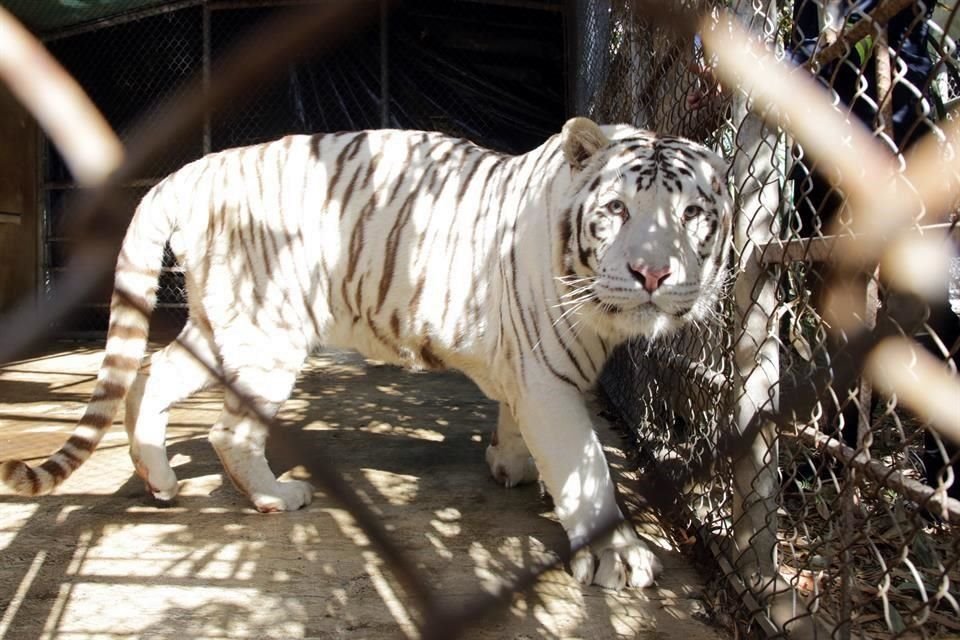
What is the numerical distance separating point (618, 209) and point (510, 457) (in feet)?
3.79

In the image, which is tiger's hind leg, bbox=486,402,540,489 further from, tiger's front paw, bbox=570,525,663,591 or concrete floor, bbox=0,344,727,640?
tiger's front paw, bbox=570,525,663,591

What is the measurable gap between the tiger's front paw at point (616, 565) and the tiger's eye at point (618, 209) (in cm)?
81

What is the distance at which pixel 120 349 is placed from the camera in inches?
93.9

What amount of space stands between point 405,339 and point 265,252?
0.56m

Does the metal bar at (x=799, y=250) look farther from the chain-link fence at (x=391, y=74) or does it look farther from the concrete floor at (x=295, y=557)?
the chain-link fence at (x=391, y=74)

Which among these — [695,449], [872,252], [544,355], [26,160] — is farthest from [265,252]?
[26,160]

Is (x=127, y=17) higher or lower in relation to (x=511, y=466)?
higher

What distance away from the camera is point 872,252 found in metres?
1.17

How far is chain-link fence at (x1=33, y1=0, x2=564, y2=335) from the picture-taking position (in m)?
6.66

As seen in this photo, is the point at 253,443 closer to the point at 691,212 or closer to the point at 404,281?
the point at 404,281

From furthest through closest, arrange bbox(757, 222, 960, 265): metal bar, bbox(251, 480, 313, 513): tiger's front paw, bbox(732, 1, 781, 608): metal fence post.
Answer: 1. bbox(251, 480, 313, 513): tiger's front paw
2. bbox(732, 1, 781, 608): metal fence post
3. bbox(757, 222, 960, 265): metal bar

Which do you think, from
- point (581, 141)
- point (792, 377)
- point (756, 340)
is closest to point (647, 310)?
point (756, 340)

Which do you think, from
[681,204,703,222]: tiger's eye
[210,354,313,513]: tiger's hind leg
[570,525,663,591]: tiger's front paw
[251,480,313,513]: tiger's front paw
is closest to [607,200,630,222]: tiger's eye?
[681,204,703,222]: tiger's eye

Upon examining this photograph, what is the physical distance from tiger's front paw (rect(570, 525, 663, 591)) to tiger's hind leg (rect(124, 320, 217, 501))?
1.30 metres
